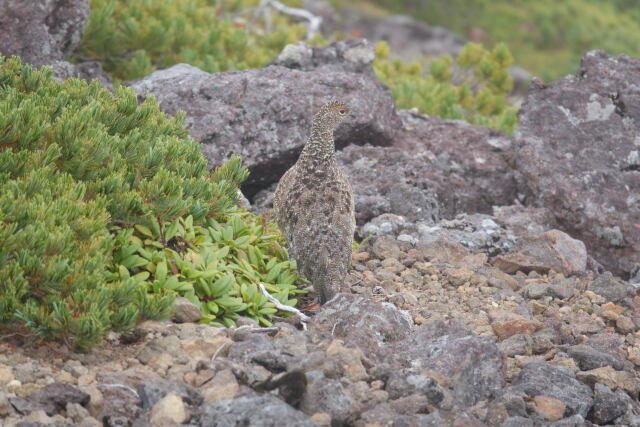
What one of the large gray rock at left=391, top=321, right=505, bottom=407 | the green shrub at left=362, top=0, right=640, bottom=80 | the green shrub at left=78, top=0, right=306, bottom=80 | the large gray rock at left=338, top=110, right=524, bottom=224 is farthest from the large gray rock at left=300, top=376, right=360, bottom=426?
the green shrub at left=362, top=0, right=640, bottom=80

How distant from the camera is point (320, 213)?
21.9ft

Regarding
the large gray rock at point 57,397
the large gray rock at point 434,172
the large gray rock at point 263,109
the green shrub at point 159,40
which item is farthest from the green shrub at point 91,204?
the green shrub at point 159,40

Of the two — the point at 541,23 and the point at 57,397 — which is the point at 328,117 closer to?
the point at 57,397

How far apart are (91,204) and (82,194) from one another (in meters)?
0.13

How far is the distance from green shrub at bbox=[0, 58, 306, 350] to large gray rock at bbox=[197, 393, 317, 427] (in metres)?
0.80

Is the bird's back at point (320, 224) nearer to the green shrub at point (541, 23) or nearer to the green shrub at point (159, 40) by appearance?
the green shrub at point (159, 40)

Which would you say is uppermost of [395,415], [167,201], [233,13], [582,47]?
[167,201]

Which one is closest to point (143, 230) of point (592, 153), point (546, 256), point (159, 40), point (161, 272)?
point (161, 272)

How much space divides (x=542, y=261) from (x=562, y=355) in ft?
6.20

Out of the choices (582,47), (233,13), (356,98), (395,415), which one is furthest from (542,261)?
(582,47)

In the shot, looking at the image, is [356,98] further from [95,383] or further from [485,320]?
[95,383]

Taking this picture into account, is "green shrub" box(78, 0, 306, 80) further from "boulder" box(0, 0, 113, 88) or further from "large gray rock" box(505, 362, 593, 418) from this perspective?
"large gray rock" box(505, 362, 593, 418)

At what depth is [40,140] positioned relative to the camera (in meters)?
5.89

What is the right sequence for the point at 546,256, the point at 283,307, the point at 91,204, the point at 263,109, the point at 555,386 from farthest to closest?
the point at 263,109 → the point at 546,256 → the point at 283,307 → the point at 555,386 → the point at 91,204
